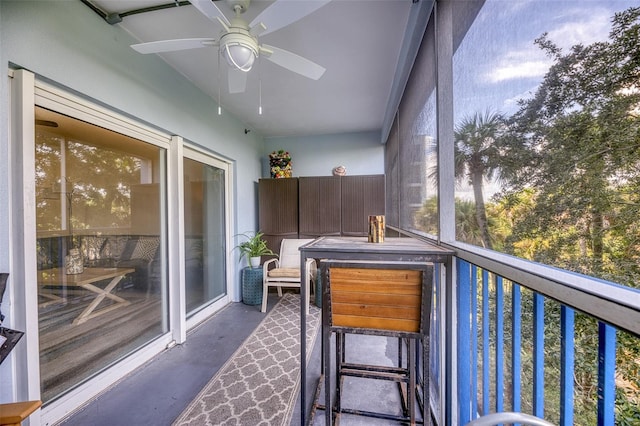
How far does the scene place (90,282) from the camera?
1.73 metres

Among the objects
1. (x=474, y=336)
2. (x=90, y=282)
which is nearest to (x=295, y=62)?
(x=474, y=336)

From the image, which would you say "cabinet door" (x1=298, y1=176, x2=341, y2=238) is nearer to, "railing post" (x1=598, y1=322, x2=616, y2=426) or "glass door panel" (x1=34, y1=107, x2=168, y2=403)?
"glass door panel" (x1=34, y1=107, x2=168, y2=403)

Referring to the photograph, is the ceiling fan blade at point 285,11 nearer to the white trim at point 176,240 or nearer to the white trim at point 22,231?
the white trim at point 22,231

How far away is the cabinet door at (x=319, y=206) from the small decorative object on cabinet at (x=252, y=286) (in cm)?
95

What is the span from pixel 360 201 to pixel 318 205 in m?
0.67

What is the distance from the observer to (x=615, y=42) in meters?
0.48

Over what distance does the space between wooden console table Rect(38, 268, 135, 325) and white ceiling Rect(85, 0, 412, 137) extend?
5.74ft

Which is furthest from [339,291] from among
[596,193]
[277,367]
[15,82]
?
[15,82]

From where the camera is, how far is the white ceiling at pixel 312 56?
1.65 meters

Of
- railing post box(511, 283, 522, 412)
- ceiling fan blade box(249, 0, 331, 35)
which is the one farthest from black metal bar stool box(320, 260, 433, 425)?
ceiling fan blade box(249, 0, 331, 35)

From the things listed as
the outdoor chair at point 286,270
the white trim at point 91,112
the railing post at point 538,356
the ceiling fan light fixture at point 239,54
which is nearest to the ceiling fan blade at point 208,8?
the ceiling fan light fixture at point 239,54

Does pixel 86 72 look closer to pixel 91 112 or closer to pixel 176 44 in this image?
pixel 91 112

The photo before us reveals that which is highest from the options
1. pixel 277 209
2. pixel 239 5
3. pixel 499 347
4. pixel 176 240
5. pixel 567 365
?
pixel 239 5

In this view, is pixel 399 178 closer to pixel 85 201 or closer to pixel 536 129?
pixel 536 129
